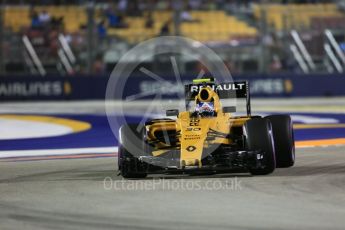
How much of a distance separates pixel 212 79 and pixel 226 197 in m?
3.23

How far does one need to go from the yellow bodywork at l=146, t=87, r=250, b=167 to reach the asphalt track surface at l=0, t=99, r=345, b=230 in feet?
1.10

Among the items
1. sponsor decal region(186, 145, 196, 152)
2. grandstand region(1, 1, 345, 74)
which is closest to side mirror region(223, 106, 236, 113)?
sponsor decal region(186, 145, 196, 152)

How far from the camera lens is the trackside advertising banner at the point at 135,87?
33000 millimetres

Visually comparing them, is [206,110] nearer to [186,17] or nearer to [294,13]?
[294,13]

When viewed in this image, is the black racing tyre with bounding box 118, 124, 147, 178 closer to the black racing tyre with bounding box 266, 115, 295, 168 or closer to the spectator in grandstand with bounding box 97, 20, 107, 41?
the black racing tyre with bounding box 266, 115, 295, 168

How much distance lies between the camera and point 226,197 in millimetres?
8797

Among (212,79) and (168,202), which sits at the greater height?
(212,79)

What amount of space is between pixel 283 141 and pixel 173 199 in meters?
3.09

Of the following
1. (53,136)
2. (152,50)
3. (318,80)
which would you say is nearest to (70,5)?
(152,50)

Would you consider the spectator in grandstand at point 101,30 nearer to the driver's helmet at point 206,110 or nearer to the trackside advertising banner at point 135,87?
the trackside advertising banner at point 135,87

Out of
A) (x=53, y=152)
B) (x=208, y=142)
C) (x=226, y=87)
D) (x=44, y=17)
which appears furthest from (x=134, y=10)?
(x=208, y=142)

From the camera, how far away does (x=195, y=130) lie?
10.8 m

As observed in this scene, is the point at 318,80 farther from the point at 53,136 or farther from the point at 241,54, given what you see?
the point at 53,136

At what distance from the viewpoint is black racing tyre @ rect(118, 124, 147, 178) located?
10.7 m
